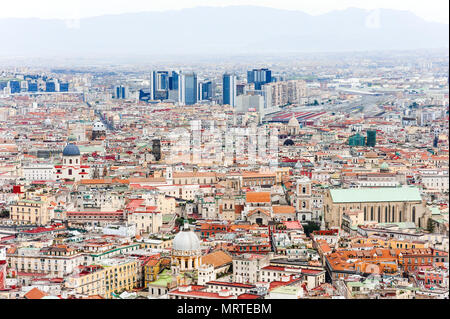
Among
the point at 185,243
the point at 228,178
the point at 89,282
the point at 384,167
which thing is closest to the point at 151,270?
the point at 185,243

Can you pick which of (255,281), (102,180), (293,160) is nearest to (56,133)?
(293,160)

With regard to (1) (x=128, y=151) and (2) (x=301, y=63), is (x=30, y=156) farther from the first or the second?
(2) (x=301, y=63)

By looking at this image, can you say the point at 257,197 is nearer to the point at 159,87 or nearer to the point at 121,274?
the point at 121,274

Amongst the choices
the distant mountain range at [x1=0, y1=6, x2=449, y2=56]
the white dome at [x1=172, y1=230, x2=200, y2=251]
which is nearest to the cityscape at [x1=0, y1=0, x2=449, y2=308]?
the white dome at [x1=172, y1=230, x2=200, y2=251]

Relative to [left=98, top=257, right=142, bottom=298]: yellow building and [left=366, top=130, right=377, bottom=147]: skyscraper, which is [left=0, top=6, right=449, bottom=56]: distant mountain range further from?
[left=98, top=257, right=142, bottom=298]: yellow building

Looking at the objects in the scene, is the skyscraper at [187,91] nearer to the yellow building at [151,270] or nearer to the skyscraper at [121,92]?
the skyscraper at [121,92]

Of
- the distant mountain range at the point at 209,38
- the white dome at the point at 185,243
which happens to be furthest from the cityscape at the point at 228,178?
the distant mountain range at the point at 209,38
